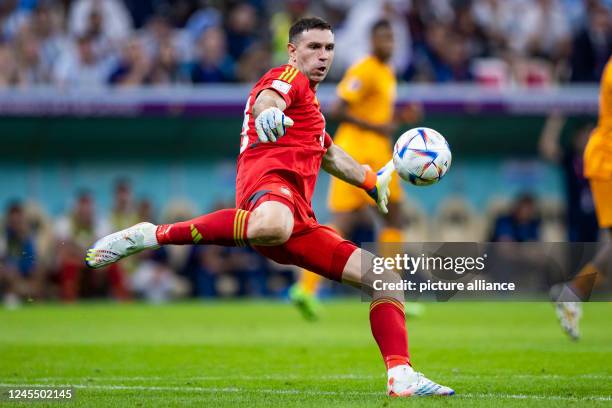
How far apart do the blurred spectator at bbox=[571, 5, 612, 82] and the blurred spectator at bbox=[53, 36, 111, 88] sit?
8118 millimetres

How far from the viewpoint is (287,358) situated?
29.9ft

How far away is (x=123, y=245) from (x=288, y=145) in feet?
3.96

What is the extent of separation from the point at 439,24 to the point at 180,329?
10338mm

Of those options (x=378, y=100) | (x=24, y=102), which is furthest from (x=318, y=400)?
(x=24, y=102)

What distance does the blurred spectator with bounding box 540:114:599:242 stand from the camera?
1844cm

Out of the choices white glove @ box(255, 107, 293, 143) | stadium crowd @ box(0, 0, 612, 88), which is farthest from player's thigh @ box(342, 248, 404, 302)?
stadium crowd @ box(0, 0, 612, 88)

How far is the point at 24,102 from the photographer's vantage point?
59.2 ft

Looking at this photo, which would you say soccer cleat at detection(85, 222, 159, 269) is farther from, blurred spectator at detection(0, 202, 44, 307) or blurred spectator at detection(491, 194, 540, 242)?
blurred spectator at detection(491, 194, 540, 242)

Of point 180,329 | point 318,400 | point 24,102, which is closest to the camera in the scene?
point 318,400

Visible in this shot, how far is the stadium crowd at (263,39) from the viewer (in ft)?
61.3

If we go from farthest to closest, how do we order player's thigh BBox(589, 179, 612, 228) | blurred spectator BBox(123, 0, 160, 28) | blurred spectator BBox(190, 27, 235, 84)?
blurred spectator BBox(123, 0, 160, 28) < blurred spectator BBox(190, 27, 235, 84) < player's thigh BBox(589, 179, 612, 228)

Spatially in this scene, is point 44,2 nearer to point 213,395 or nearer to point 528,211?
point 528,211

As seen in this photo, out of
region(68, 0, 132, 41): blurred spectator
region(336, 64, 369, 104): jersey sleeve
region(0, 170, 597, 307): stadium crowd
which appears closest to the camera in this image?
region(336, 64, 369, 104): jersey sleeve

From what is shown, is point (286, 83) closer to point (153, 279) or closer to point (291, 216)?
point (291, 216)
